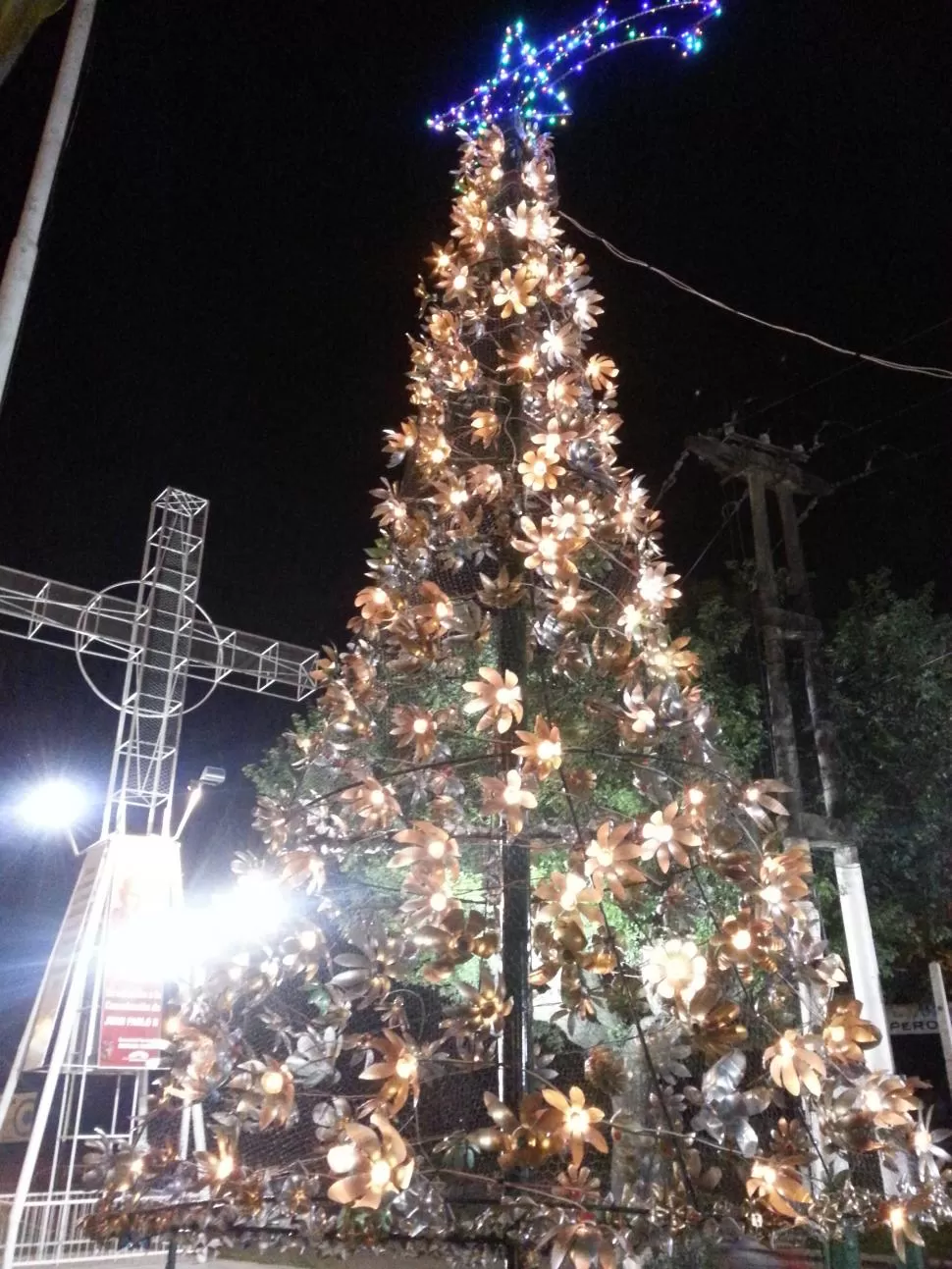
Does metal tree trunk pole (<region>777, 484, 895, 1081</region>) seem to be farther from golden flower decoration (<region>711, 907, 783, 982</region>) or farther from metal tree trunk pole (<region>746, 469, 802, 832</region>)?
golden flower decoration (<region>711, 907, 783, 982</region>)

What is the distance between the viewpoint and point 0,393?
338cm

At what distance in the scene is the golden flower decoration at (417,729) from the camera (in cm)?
237

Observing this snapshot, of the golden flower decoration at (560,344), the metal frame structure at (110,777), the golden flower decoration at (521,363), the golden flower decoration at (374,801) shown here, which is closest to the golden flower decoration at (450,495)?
the golden flower decoration at (521,363)

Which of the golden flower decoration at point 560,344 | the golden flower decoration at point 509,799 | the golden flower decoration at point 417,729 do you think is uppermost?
the golden flower decoration at point 560,344

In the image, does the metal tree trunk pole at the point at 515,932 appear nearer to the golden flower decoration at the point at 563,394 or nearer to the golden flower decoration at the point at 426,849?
the golden flower decoration at the point at 563,394

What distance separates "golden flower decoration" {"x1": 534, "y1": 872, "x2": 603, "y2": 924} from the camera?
193cm

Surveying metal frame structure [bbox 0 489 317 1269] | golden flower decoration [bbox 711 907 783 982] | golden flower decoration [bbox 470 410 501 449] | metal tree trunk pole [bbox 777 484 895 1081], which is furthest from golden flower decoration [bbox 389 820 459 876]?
metal frame structure [bbox 0 489 317 1269]

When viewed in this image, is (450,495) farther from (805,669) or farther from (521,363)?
(805,669)

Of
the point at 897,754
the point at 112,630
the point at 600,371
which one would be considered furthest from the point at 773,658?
the point at 112,630

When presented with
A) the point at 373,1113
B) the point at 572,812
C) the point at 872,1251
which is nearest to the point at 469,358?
the point at 572,812

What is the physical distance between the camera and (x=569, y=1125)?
5.47ft

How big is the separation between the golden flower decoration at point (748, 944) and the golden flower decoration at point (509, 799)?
19.2 inches

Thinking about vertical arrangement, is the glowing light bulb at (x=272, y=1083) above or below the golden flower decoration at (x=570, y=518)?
below

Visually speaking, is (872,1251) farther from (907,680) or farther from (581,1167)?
(581,1167)
